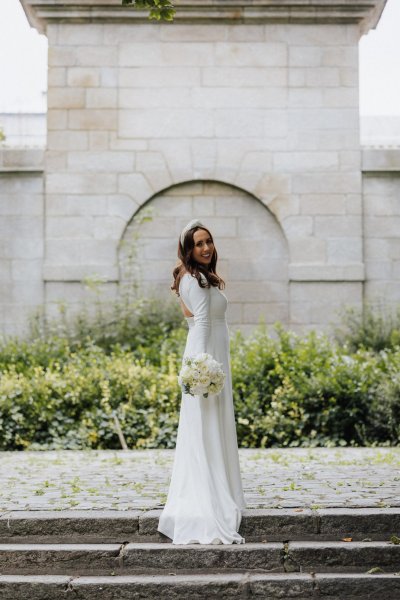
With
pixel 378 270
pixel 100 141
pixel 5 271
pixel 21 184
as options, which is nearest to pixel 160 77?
pixel 100 141

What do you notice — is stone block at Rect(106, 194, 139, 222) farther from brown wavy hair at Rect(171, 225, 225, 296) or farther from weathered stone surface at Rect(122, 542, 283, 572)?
weathered stone surface at Rect(122, 542, 283, 572)

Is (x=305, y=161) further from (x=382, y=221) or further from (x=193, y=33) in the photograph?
(x=193, y=33)

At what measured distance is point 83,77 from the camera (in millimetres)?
14227

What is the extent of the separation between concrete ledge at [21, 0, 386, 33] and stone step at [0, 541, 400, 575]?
10079 mm

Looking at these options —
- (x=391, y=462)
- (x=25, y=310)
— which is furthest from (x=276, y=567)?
(x=25, y=310)

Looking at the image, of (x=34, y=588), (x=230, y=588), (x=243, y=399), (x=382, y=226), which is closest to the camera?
(x=230, y=588)

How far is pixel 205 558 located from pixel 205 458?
65cm

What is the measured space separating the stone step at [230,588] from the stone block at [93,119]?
963 centimetres

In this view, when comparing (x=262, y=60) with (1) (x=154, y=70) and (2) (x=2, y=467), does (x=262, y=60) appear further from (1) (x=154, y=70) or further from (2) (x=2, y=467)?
(2) (x=2, y=467)

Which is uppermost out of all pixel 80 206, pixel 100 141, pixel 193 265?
pixel 100 141

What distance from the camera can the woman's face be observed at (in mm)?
6301

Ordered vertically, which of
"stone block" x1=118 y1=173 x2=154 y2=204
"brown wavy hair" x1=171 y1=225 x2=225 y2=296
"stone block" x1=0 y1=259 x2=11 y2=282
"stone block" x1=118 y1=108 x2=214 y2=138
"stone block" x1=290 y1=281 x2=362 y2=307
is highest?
"stone block" x1=118 y1=108 x2=214 y2=138

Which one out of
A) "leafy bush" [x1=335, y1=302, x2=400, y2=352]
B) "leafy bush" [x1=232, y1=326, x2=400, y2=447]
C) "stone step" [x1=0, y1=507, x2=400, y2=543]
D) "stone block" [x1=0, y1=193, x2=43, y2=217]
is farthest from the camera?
"stone block" [x1=0, y1=193, x2=43, y2=217]

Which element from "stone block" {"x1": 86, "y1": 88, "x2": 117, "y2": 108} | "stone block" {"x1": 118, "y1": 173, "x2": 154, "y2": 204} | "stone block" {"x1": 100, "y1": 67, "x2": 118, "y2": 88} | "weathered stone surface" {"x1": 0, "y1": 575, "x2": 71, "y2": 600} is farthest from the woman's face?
"stone block" {"x1": 100, "y1": 67, "x2": 118, "y2": 88}
